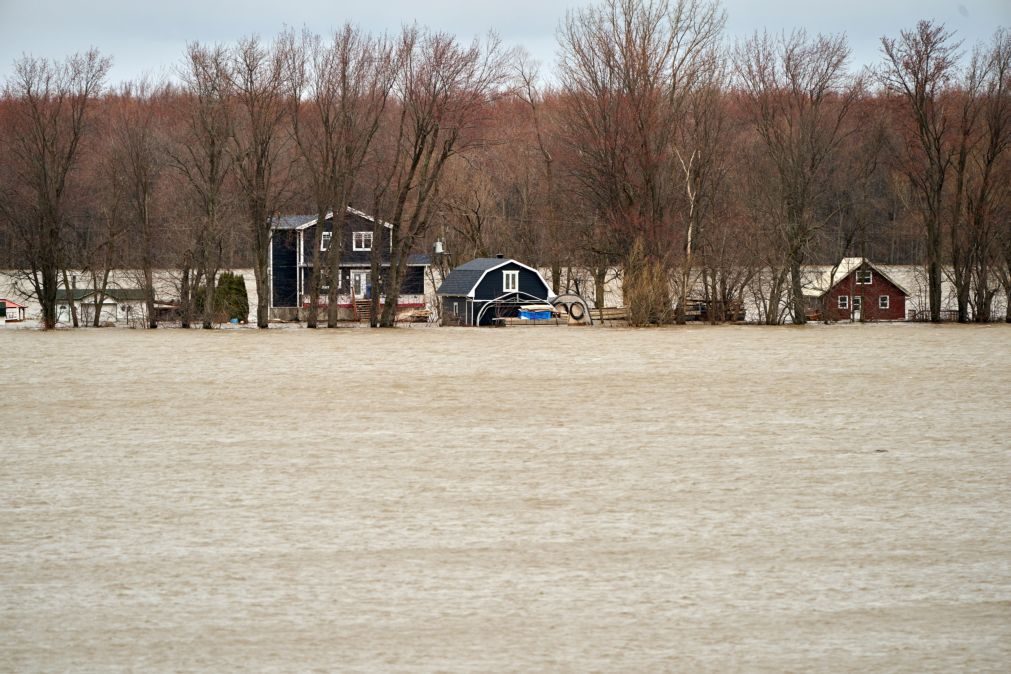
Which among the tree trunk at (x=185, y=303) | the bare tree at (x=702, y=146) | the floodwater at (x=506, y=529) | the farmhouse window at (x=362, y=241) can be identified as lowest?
the floodwater at (x=506, y=529)

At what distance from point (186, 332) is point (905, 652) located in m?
40.9

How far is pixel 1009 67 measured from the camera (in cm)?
5122

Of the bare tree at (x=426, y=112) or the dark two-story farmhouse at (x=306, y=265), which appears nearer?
the bare tree at (x=426, y=112)

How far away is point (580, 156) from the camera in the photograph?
51688 millimetres

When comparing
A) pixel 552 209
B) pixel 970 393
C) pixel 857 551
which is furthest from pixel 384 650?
pixel 552 209

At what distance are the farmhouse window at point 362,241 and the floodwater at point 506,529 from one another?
45281mm

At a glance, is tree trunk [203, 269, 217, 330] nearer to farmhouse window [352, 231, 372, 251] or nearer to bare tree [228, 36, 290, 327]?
bare tree [228, 36, 290, 327]

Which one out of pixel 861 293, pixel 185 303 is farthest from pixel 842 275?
pixel 185 303

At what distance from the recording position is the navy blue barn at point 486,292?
183ft

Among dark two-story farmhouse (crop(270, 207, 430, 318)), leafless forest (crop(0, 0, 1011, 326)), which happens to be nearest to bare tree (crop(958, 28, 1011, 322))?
leafless forest (crop(0, 0, 1011, 326))

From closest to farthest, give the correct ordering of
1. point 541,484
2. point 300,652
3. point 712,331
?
point 300,652, point 541,484, point 712,331

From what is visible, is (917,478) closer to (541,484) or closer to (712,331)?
(541,484)

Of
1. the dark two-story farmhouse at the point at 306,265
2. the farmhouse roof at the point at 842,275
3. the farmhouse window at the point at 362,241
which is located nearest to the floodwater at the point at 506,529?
the farmhouse roof at the point at 842,275

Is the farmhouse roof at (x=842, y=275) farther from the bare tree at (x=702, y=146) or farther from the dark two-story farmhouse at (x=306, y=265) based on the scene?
the dark two-story farmhouse at (x=306, y=265)
